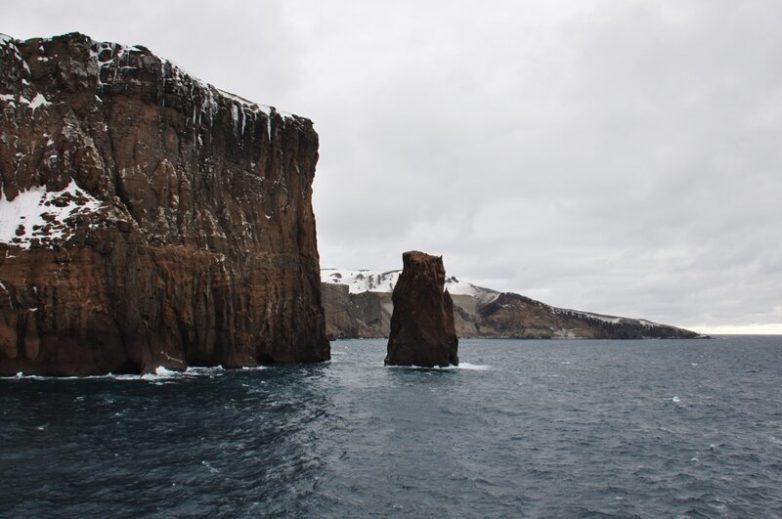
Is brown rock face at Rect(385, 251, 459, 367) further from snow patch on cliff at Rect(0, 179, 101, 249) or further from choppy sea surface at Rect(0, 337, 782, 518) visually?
snow patch on cliff at Rect(0, 179, 101, 249)

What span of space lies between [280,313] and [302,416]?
126ft

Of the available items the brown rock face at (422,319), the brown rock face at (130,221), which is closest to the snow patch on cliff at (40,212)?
the brown rock face at (130,221)

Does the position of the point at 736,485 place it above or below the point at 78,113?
below

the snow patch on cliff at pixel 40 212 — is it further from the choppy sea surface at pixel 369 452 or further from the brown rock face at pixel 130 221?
the choppy sea surface at pixel 369 452

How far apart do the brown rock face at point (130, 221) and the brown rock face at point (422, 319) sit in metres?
14.1

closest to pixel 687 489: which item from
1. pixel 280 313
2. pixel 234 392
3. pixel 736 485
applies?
pixel 736 485

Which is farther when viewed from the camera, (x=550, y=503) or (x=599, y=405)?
(x=599, y=405)

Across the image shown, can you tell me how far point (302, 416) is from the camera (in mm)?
36906

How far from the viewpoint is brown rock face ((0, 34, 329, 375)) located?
169 feet

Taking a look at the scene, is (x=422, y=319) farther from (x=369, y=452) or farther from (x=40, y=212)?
(x=369, y=452)

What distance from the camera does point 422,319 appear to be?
256 feet

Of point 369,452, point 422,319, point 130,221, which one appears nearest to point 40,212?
point 130,221

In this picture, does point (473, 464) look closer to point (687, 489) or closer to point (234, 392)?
point (687, 489)

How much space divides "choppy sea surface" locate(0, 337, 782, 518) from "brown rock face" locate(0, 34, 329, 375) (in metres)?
6.71
